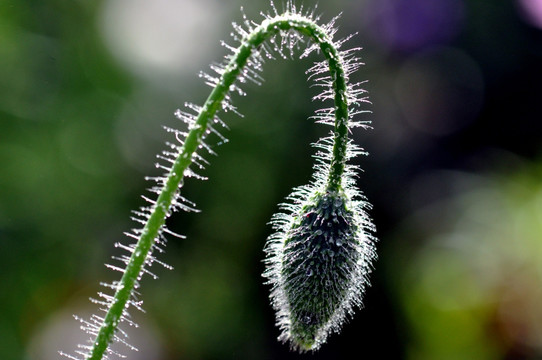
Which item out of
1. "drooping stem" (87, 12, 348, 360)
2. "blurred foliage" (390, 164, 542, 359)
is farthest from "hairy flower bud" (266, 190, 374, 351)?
"blurred foliage" (390, 164, 542, 359)

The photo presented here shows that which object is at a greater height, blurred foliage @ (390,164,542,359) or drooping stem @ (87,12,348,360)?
drooping stem @ (87,12,348,360)

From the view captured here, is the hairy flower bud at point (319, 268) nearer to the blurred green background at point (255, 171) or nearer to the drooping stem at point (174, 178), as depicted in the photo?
the drooping stem at point (174, 178)

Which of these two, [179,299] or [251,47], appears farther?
[179,299]

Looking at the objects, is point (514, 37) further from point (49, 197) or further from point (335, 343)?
point (49, 197)

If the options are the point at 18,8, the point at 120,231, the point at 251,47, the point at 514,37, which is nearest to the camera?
the point at 251,47

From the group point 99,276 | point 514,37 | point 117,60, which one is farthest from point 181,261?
point 514,37

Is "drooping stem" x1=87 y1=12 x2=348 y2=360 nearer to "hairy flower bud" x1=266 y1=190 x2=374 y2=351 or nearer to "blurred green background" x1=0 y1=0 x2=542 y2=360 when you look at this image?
"hairy flower bud" x1=266 y1=190 x2=374 y2=351

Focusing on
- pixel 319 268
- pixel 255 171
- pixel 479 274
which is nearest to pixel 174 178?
pixel 319 268
